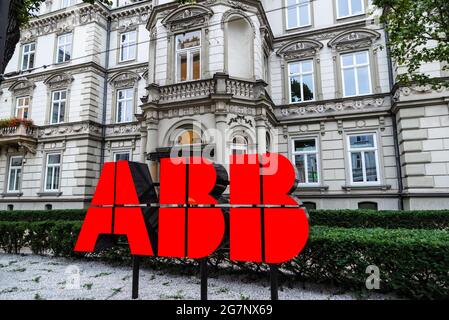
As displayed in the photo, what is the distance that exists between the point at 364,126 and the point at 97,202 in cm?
1287

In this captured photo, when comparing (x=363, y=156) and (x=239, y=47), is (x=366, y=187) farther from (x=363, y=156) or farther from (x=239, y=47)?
(x=239, y=47)

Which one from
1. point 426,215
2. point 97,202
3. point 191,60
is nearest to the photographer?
point 97,202

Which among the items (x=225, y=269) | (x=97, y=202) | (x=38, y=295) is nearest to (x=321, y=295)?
(x=225, y=269)

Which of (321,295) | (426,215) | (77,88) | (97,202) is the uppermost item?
(77,88)

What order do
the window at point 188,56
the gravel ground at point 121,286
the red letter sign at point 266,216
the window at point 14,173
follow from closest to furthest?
the red letter sign at point 266,216
the gravel ground at point 121,286
the window at point 188,56
the window at point 14,173

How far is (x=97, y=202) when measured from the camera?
18.4ft

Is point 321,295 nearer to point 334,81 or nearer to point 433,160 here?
point 433,160

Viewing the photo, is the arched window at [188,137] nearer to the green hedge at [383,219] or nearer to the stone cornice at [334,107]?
the stone cornice at [334,107]

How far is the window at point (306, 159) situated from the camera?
46.8 ft

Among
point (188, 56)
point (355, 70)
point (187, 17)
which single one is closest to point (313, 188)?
point (355, 70)

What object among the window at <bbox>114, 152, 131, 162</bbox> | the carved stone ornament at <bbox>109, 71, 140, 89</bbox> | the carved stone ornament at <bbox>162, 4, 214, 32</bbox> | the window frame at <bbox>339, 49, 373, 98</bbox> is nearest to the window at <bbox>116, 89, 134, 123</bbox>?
the carved stone ornament at <bbox>109, 71, 140, 89</bbox>

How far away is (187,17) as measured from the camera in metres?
12.9

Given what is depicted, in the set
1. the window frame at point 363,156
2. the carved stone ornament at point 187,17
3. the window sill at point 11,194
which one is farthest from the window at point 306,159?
the window sill at point 11,194

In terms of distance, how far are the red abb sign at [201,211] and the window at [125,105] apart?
536 inches
